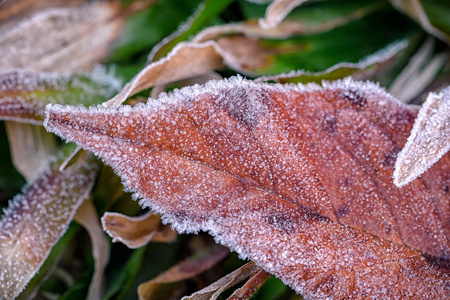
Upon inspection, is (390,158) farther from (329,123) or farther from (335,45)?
(335,45)

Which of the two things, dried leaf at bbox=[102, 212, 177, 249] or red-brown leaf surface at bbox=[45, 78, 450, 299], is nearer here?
red-brown leaf surface at bbox=[45, 78, 450, 299]

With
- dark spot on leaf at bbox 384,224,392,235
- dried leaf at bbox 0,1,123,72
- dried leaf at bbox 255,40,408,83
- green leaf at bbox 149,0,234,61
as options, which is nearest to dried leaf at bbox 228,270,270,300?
dark spot on leaf at bbox 384,224,392,235

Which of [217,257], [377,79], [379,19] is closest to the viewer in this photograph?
[217,257]

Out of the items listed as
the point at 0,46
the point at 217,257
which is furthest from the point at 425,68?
the point at 0,46

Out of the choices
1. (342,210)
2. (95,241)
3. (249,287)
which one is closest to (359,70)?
(342,210)

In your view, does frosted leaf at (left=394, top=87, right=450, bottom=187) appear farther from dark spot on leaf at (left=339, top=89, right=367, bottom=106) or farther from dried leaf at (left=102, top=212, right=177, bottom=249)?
dried leaf at (left=102, top=212, right=177, bottom=249)

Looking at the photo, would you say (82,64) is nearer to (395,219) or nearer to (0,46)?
(0,46)
